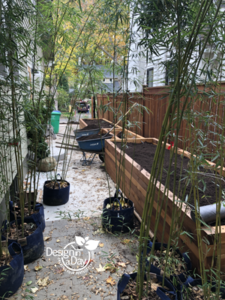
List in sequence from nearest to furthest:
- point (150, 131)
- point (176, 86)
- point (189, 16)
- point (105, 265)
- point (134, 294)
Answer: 1. point (176, 86)
2. point (189, 16)
3. point (134, 294)
4. point (105, 265)
5. point (150, 131)

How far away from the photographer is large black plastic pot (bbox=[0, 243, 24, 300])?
176 centimetres

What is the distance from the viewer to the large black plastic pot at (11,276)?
1.76 metres

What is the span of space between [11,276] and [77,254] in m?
0.77

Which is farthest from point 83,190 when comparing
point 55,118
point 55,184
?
point 55,118

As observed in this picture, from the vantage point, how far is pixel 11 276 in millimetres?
1815

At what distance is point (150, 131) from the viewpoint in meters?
5.21

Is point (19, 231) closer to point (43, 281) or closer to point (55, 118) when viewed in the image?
point (43, 281)

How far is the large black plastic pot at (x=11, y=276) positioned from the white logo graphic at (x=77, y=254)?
0.46 m

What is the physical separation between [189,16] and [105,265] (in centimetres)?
225

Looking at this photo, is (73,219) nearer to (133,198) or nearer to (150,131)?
(133,198)

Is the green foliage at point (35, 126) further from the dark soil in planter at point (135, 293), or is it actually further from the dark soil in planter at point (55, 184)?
the dark soil in planter at point (135, 293)

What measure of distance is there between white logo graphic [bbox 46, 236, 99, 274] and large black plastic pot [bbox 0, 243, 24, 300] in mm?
458

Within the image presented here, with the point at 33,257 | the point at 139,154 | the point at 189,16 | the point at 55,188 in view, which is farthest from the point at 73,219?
the point at 189,16

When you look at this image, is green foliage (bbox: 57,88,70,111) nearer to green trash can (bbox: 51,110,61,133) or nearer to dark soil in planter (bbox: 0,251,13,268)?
dark soil in planter (bbox: 0,251,13,268)
